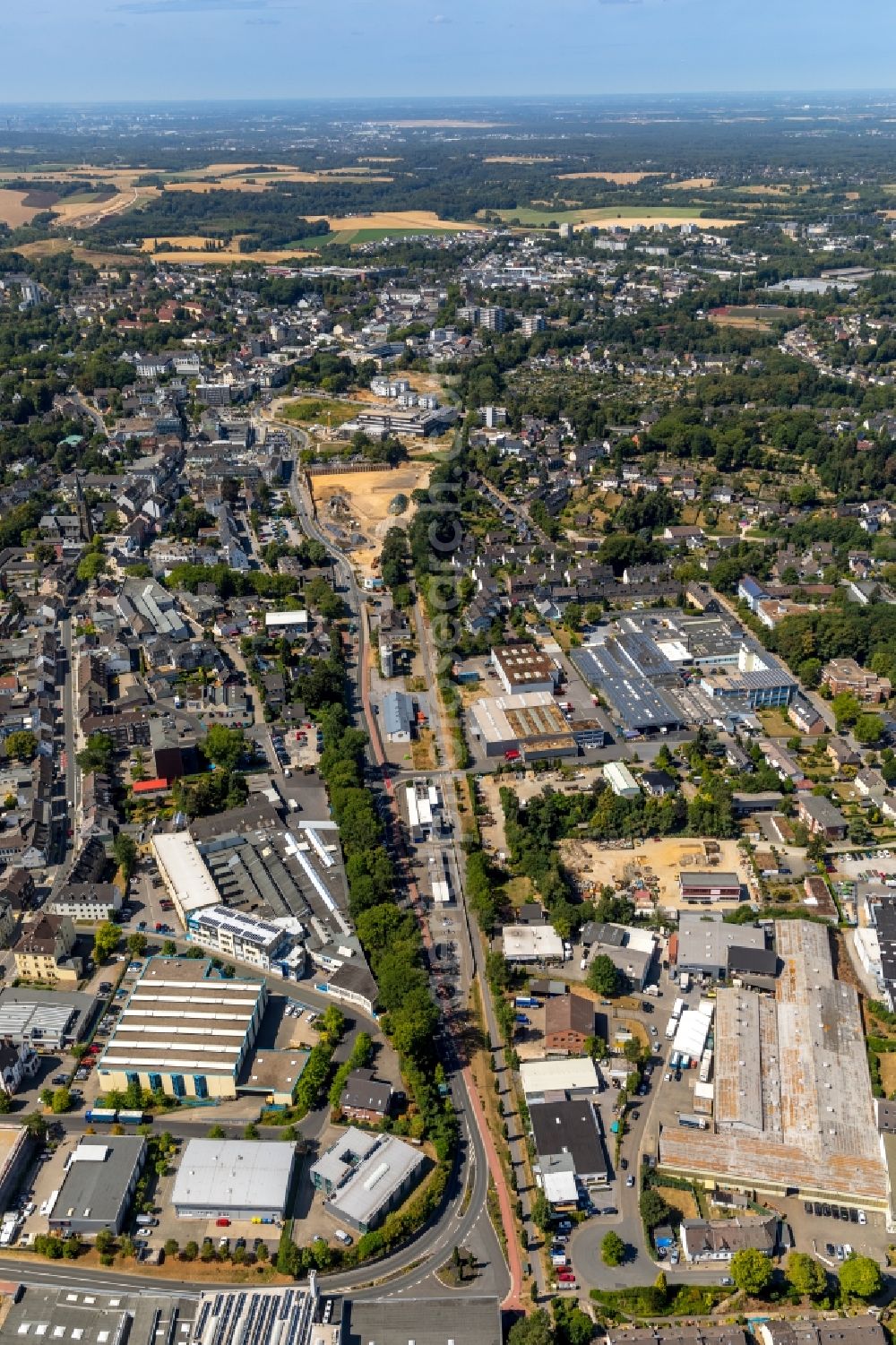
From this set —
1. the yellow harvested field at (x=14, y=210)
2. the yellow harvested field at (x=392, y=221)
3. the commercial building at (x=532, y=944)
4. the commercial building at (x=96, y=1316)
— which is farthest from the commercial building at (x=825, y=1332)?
the yellow harvested field at (x=14, y=210)

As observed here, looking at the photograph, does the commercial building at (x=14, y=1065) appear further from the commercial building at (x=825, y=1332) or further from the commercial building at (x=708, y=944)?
the commercial building at (x=825, y=1332)

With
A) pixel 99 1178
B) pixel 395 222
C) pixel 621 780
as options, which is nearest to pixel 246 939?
pixel 99 1178

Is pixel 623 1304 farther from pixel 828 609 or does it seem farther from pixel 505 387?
pixel 505 387

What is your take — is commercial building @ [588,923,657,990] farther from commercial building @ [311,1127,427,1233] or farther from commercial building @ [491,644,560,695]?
commercial building @ [491,644,560,695]

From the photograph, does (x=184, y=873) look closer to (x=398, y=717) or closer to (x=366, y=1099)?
(x=366, y=1099)

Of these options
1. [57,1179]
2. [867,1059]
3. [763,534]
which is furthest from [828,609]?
[57,1179]

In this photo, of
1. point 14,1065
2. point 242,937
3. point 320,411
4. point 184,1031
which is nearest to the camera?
point 14,1065

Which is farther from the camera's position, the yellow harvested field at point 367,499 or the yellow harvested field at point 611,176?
the yellow harvested field at point 611,176
